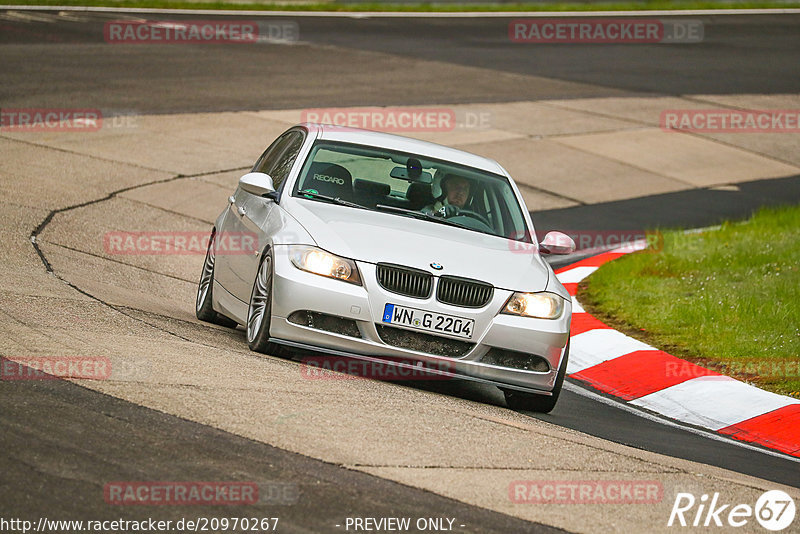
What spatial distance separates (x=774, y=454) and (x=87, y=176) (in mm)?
9682

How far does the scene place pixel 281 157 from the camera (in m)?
9.21

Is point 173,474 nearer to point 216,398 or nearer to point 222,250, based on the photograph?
point 216,398

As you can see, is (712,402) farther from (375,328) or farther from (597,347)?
(375,328)

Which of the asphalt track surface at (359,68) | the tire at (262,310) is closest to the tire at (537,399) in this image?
the tire at (262,310)

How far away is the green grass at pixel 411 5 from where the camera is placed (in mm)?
31047

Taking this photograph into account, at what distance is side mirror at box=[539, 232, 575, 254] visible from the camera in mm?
8523

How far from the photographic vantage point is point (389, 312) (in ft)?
24.2

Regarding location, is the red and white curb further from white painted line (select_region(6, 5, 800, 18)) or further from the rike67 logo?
white painted line (select_region(6, 5, 800, 18))

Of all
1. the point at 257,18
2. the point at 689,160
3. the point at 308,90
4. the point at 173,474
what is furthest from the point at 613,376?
the point at 257,18

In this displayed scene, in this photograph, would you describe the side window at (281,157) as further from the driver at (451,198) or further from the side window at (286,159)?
the driver at (451,198)

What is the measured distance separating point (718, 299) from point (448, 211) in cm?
382

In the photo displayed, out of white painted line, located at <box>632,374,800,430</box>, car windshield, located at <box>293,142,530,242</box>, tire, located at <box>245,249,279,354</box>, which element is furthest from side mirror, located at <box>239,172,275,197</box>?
white painted line, located at <box>632,374,800,430</box>

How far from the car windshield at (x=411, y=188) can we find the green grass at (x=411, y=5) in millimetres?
22463

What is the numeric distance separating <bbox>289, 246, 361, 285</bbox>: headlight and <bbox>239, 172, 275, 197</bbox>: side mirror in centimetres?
87
